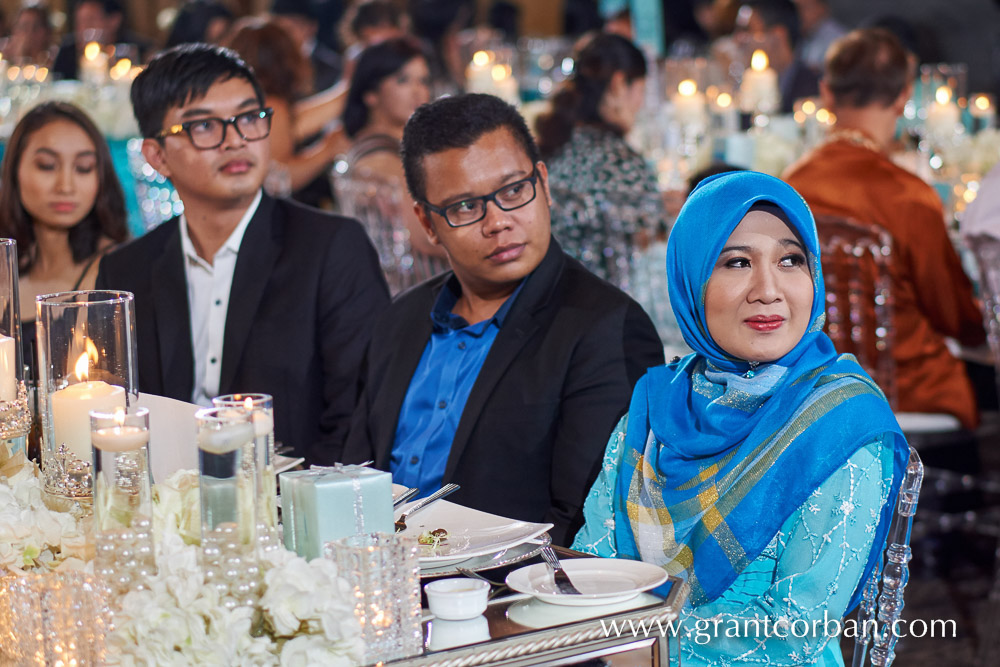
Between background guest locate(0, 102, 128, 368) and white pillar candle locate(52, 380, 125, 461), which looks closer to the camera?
white pillar candle locate(52, 380, 125, 461)

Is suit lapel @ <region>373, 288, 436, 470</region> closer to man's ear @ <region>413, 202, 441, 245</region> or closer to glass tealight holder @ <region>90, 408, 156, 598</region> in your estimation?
man's ear @ <region>413, 202, 441, 245</region>

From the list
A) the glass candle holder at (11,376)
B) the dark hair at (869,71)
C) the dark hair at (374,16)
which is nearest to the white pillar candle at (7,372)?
the glass candle holder at (11,376)

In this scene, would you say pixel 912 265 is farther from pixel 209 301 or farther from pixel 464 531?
pixel 464 531

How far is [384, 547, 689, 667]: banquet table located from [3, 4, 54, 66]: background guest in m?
8.71

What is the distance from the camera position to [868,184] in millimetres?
3740

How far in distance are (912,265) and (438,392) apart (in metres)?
1.91

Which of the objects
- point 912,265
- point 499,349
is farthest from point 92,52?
point 499,349

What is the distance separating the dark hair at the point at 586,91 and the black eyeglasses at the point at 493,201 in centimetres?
229

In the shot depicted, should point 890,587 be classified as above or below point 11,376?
below

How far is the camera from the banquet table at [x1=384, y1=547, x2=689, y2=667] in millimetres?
1351

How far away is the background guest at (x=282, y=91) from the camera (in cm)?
582

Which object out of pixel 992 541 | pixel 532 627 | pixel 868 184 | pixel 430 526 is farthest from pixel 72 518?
pixel 992 541

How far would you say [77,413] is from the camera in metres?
1.69

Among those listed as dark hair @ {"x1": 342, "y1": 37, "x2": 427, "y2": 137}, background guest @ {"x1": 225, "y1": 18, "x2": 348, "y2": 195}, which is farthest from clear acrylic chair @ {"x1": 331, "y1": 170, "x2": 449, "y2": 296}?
background guest @ {"x1": 225, "y1": 18, "x2": 348, "y2": 195}
